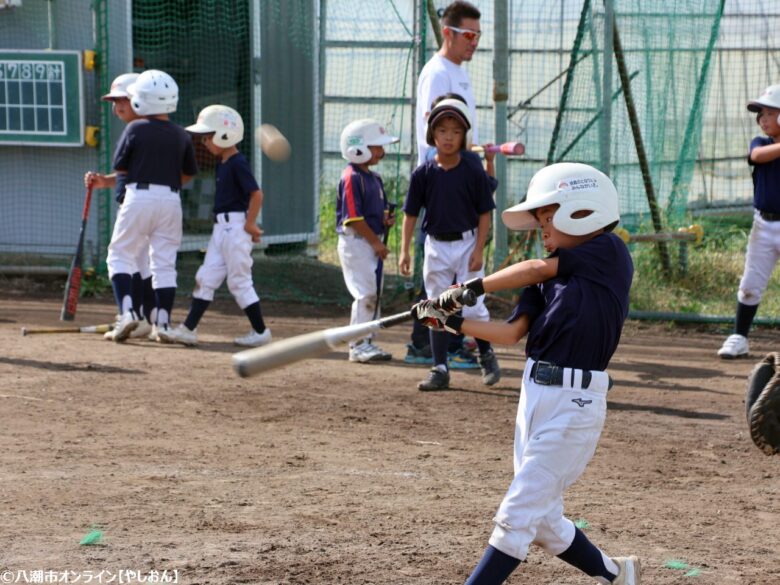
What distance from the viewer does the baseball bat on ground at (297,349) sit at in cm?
397

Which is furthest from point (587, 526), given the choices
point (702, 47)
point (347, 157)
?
point (702, 47)

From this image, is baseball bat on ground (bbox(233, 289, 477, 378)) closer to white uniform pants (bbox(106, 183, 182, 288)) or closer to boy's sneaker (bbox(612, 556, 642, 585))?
boy's sneaker (bbox(612, 556, 642, 585))

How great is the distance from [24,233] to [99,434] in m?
A: 6.75

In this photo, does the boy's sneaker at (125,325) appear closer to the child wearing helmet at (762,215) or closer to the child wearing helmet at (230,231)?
the child wearing helmet at (230,231)

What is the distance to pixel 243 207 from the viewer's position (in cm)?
923

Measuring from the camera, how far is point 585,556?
3971 millimetres

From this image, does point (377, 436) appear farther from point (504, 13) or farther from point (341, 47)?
point (341, 47)

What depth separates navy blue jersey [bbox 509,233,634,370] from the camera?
387cm

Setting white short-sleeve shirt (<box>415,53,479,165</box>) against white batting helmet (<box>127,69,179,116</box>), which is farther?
white batting helmet (<box>127,69,179,116</box>)

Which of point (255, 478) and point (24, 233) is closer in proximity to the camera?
point (255, 478)

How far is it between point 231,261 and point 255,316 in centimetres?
49

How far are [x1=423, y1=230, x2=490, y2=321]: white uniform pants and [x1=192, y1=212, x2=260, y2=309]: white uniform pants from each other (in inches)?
75.7

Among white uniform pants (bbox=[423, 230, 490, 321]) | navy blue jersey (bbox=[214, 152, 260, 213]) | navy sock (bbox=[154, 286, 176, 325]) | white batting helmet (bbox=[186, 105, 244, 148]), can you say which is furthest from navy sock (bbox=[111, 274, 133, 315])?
white uniform pants (bbox=[423, 230, 490, 321])

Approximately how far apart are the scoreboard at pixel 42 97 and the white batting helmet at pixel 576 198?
860 centimetres
